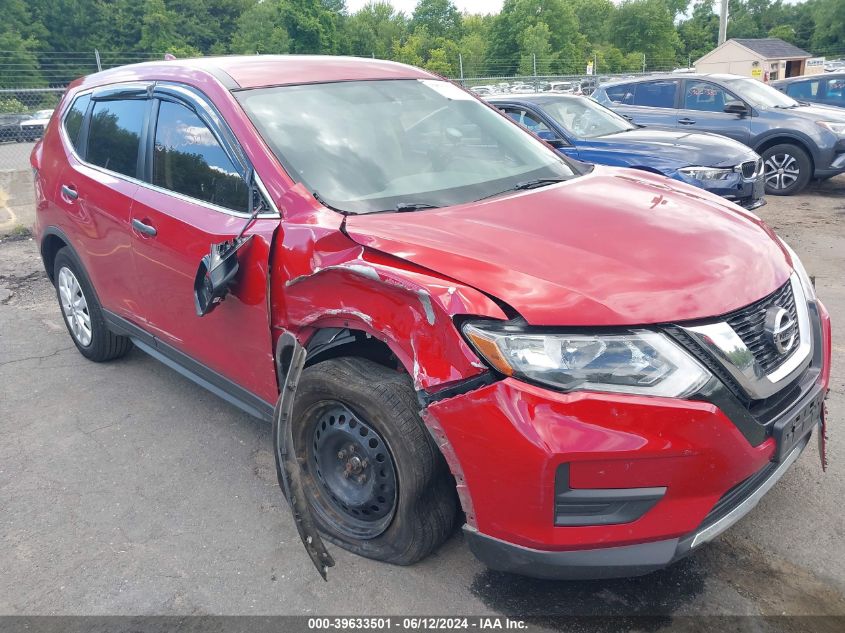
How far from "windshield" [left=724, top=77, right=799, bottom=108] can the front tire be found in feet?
30.7

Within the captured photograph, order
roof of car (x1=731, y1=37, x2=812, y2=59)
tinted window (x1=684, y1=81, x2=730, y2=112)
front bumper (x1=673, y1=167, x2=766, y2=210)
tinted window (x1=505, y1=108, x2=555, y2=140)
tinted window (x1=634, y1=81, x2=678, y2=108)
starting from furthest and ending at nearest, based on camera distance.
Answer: roof of car (x1=731, y1=37, x2=812, y2=59)
tinted window (x1=634, y1=81, x2=678, y2=108)
tinted window (x1=684, y1=81, x2=730, y2=112)
tinted window (x1=505, y1=108, x2=555, y2=140)
front bumper (x1=673, y1=167, x2=766, y2=210)

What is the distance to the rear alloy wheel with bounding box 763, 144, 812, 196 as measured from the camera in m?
9.51

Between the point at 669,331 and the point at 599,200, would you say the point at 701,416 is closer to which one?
the point at 669,331

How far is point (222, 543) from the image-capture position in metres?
2.88

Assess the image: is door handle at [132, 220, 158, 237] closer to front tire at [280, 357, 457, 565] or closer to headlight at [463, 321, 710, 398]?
front tire at [280, 357, 457, 565]

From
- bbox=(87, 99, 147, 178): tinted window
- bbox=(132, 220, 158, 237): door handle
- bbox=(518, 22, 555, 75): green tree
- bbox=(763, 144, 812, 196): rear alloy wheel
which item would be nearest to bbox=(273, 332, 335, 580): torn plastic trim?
bbox=(132, 220, 158, 237): door handle

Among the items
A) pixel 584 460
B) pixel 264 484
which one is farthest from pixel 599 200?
pixel 264 484

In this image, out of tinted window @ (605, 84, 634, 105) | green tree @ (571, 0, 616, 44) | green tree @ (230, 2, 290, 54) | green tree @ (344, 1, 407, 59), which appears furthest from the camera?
green tree @ (571, 0, 616, 44)

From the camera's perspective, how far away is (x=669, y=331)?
2.04 m

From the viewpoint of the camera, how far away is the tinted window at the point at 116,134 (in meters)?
3.68

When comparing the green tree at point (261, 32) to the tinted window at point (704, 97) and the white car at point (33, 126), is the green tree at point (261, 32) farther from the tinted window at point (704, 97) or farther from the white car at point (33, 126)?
the tinted window at point (704, 97)

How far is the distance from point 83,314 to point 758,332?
4127 millimetres

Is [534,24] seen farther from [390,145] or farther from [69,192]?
[390,145]

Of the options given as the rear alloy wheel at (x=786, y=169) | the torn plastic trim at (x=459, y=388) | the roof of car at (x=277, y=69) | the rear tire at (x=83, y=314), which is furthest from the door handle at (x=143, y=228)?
the rear alloy wheel at (x=786, y=169)
